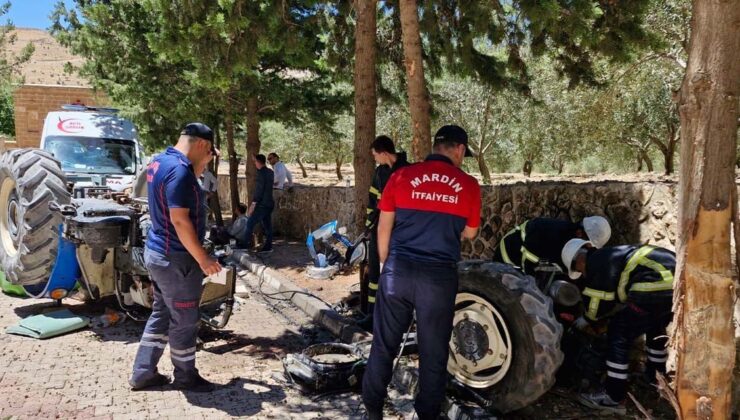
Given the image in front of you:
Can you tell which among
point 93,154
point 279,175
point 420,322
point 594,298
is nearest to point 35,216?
point 420,322

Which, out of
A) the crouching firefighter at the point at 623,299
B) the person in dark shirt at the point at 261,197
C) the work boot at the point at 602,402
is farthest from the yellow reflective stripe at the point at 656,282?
the person in dark shirt at the point at 261,197

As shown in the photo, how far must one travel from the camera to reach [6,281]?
6.72 metres

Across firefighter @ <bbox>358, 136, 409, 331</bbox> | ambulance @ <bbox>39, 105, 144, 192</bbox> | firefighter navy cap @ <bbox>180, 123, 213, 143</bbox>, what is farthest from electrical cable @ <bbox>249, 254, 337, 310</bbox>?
ambulance @ <bbox>39, 105, 144, 192</bbox>

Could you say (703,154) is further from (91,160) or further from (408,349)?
(91,160)

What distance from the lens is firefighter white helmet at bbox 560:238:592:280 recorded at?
4.17 meters

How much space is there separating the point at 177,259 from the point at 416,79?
304cm

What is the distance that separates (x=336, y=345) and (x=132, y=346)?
2.06 metres

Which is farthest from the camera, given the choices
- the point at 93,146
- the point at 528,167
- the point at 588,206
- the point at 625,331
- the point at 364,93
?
the point at 528,167

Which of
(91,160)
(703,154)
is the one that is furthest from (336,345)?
(91,160)

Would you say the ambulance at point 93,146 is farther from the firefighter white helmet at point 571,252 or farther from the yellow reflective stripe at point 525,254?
the firefighter white helmet at point 571,252

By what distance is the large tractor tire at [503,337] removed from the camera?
3672 mm

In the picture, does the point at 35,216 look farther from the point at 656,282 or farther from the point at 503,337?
the point at 656,282

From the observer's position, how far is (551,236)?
457cm

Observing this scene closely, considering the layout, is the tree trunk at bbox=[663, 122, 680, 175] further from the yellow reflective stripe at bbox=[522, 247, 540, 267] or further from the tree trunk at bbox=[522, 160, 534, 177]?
the yellow reflective stripe at bbox=[522, 247, 540, 267]
